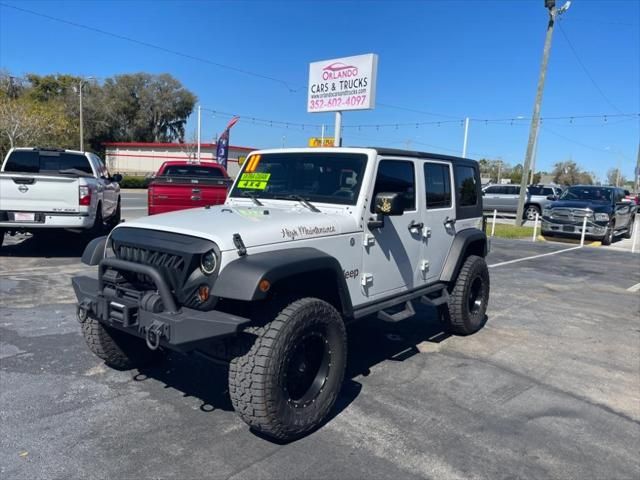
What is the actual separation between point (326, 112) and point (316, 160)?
13477 millimetres

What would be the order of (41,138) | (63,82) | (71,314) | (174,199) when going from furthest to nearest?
1. (63,82)
2. (41,138)
3. (174,199)
4. (71,314)

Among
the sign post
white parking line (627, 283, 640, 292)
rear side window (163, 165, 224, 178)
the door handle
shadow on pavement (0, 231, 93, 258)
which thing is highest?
the sign post

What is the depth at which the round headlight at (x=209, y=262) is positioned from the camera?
3.00 meters

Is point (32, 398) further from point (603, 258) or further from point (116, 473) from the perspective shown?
point (603, 258)

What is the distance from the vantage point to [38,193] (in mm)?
8453

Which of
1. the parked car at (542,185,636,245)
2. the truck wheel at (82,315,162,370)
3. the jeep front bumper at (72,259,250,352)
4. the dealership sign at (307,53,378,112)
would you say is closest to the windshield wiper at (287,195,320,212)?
the jeep front bumper at (72,259,250,352)

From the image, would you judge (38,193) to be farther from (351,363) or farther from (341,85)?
(341,85)

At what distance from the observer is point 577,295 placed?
8211 millimetres

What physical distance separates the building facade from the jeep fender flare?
52.6 m

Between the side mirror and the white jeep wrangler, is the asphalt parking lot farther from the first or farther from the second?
the side mirror

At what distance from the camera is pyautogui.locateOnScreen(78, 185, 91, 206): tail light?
867cm

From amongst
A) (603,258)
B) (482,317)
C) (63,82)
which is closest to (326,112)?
(603,258)

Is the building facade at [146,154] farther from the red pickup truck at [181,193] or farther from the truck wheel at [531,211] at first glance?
the red pickup truck at [181,193]

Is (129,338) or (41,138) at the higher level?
(41,138)
